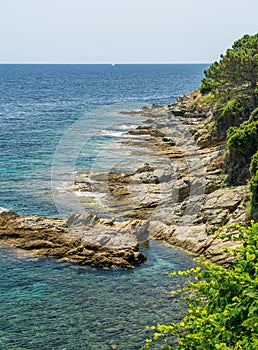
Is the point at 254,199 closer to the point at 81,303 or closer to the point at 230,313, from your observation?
the point at 81,303

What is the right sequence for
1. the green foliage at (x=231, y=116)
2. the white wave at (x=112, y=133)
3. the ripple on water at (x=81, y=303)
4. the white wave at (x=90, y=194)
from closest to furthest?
the ripple on water at (x=81, y=303)
the white wave at (x=90, y=194)
the green foliage at (x=231, y=116)
the white wave at (x=112, y=133)

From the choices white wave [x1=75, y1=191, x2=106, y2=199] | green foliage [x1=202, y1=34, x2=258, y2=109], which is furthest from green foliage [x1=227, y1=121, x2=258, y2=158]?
green foliage [x1=202, y1=34, x2=258, y2=109]

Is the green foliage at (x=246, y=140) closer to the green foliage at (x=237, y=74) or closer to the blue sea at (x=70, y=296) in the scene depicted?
the blue sea at (x=70, y=296)

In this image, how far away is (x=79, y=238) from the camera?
32.0 metres

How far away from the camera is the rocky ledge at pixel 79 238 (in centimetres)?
2994

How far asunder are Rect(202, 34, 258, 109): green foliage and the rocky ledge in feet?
87.4

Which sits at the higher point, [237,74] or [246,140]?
[237,74]

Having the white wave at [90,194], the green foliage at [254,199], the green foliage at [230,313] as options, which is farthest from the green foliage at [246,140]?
the green foliage at [230,313]

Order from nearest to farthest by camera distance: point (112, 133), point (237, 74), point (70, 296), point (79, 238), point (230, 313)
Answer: point (230, 313) < point (70, 296) < point (79, 238) < point (237, 74) < point (112, 133)

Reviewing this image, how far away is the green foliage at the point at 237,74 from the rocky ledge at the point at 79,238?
26.6m

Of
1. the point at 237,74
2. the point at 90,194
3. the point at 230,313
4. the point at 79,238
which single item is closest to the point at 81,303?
the point at 79,238

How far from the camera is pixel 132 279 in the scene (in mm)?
27547

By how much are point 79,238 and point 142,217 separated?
279 inches

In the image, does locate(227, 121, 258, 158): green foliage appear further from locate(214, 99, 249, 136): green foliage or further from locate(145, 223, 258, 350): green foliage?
locate(145, 223, 258, 350): green foliage
